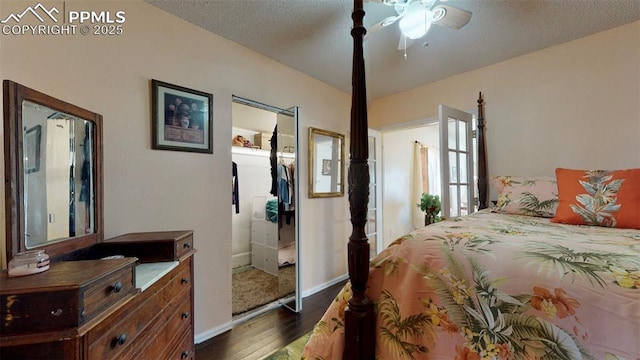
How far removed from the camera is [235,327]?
203 centimetres

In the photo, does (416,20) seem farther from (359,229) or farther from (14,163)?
(14,163)

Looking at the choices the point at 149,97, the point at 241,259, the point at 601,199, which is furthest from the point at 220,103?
the point at 601,199

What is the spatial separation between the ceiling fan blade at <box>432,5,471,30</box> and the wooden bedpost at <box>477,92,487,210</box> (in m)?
1.12

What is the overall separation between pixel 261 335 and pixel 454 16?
2594 millimetres

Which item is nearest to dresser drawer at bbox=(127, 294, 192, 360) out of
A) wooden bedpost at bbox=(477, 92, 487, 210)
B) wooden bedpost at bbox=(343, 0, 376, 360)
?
wooden bedpost at bbox=(343, 0, 376, 360)

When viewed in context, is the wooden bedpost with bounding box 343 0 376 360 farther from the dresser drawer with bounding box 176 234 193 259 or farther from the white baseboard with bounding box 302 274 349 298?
the white baseboard with bounding box 302 274 349 298

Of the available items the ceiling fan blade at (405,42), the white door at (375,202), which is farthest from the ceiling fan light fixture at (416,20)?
the white door at (375,202)

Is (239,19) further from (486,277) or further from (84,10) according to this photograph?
(486,277)

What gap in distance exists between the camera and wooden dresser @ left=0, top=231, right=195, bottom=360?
0.65 m

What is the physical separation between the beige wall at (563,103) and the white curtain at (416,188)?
6.88 feet

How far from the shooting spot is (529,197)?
5.86ft

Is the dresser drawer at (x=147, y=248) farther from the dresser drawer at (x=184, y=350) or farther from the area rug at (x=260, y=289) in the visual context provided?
the area rug at (x=260, y=289)

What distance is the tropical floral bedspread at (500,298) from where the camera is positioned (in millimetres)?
651

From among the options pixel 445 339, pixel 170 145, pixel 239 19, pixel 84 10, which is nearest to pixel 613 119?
pixel 445 339
